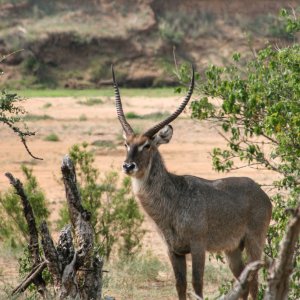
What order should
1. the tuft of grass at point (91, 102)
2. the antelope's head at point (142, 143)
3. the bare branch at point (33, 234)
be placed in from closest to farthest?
the bare branch at point (33, 234)
the antelope's head at point (142, 143)
the tuft of grass at point (91, 102)

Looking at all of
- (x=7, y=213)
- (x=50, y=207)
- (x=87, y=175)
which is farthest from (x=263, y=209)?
(x=50, y=207)

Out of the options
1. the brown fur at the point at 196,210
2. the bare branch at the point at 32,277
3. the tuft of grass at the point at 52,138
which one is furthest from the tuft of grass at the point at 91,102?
the bare branch at the point at 32,277

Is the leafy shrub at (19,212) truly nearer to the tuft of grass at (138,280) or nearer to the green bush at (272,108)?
the tuft of grass at (138,280)

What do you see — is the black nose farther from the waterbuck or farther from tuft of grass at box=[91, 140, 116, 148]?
tuft of grass at box=[91, 140, 116, 148]

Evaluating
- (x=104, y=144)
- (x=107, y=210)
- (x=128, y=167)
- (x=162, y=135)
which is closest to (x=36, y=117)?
(x=104, y=144)

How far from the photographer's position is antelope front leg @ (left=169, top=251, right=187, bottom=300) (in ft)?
31.8

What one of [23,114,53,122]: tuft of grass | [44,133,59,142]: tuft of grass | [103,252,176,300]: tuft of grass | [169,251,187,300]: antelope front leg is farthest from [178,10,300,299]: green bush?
[23,114,53,122]: tuft of grass

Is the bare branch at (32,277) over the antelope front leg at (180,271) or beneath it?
over

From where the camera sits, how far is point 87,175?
12.9m

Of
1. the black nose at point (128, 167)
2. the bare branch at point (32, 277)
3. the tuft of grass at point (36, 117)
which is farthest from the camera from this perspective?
the tuft of grass at point (36, 117)

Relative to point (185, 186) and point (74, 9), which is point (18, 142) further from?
point (74, 9)

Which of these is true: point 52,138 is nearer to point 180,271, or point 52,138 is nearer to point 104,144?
point 104,144

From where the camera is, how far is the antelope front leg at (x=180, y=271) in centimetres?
970

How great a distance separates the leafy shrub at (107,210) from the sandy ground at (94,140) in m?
1.41
